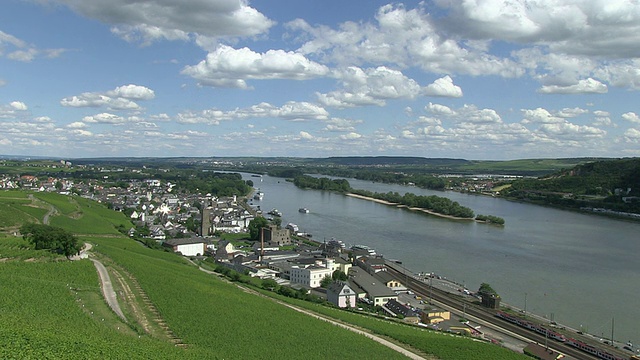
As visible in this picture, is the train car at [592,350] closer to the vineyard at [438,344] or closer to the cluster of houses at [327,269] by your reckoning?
the vineyard at [438,344]

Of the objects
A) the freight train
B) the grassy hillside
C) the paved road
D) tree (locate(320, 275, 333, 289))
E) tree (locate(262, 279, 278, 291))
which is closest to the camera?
the grassy hillside

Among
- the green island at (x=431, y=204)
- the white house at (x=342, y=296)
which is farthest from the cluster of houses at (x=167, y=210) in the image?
the green island at (x=431, y=204)

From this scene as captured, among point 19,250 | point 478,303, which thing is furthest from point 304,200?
point 19,250

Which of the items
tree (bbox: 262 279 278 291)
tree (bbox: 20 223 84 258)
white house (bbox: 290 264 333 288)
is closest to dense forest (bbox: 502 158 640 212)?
white house (bbox: 290 264 333 288)

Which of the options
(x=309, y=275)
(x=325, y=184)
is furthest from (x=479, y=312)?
(x=325, y=184)

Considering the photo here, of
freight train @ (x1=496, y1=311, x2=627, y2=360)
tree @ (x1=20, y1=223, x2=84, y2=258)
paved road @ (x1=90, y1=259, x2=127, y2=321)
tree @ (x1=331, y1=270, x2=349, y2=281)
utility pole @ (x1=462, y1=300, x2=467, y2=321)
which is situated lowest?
utility pole @ (x1=462, y1=300, x2=467, y2=321)

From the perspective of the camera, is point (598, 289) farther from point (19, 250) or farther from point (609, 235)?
point (19, 250)

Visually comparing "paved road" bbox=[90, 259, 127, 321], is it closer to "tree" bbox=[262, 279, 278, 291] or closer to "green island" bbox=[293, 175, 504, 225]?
"tree" bbox=[262, 279, 278, 291]

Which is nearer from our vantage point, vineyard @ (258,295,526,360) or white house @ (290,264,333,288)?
vineyard @ (258,295,526,360)
